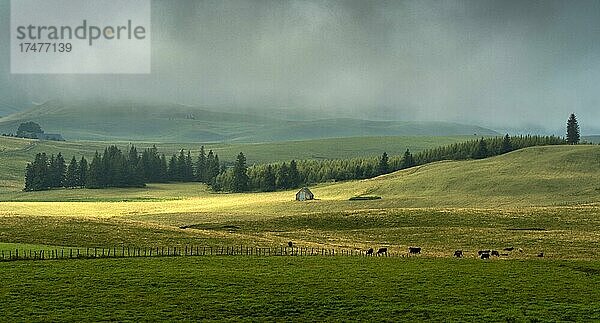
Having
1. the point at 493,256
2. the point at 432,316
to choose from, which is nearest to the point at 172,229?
the point at 493,256

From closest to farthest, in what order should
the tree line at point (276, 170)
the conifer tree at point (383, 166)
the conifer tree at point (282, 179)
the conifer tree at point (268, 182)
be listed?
the conifer tree at point (268, 182) → the conifer tree at point (282, 179) → the tree line at point (276, 170) → the conifer tree at point (383, 166)

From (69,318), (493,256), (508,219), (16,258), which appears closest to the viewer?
(69,318)

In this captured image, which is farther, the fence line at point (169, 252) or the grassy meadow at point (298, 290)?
the fence line at point (169, 252)

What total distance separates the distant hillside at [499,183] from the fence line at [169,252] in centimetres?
5788

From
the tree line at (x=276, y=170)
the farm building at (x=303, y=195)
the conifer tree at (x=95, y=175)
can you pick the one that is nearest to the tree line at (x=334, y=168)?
the tree line at (x=276, y=170)

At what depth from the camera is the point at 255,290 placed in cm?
4012

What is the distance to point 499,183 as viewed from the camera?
132000mm

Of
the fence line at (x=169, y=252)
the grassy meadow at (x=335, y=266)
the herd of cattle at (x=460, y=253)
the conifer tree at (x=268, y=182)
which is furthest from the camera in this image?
the conifer tree at (x=268, y=182)

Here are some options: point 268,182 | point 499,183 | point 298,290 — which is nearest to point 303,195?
point 499,183

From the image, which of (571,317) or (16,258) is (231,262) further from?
(571,317)

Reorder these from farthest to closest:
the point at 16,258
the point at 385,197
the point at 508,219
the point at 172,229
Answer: the point at 385,197 < the point at 508,219 < the point at 172,229 < the point at 16,258

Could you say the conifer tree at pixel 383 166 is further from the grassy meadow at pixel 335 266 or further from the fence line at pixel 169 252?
the fence line at pixel 169 252

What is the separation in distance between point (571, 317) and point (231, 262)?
25908 mm

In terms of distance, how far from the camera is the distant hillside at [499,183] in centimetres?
11756
